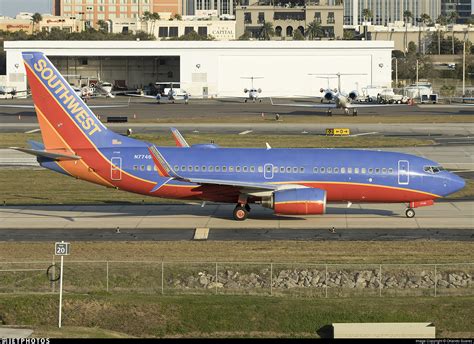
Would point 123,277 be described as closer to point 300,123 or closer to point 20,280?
point 20,280

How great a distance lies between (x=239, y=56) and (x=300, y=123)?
2631 inches

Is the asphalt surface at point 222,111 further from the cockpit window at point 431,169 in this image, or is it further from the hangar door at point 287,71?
the cockpit window at point 431,169

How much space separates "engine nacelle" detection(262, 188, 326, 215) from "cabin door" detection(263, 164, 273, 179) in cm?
136

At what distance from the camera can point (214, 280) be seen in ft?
124

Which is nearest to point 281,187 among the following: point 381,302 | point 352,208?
point 352,208

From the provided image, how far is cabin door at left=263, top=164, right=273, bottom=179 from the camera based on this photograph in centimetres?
4962

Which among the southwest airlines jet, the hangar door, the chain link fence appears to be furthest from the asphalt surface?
the chain link fence

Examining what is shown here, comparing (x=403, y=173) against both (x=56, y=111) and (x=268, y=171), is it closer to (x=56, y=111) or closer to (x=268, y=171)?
(x=268, y=171)

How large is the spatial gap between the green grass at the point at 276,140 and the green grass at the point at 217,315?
51.0 metres

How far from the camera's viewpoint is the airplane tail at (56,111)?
164 feet

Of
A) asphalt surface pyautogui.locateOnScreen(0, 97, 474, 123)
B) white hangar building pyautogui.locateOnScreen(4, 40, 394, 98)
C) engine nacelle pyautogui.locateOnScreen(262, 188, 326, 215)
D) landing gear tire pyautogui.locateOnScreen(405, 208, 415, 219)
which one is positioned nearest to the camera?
engine nacelle pyautogui.locateOnScreen(262, 188, 326, 215)

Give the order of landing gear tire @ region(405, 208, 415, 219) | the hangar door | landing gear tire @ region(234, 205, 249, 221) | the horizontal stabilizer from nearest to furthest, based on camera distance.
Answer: the horizontal stabilizer, landing gear tire @ region(234, 205, 249, 221), landing gear tire @ region(405, 208, 415, 219), the hangar door

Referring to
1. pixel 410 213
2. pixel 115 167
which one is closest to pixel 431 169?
pixel 410 213

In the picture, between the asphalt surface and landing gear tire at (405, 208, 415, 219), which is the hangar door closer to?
the asphalt surface
